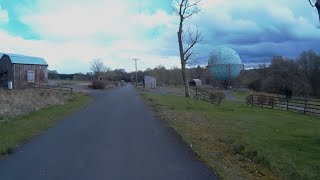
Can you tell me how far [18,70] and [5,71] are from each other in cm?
166

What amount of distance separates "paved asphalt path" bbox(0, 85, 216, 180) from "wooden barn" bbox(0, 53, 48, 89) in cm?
3921

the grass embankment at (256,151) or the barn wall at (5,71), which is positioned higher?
the barn wall at (5,71)

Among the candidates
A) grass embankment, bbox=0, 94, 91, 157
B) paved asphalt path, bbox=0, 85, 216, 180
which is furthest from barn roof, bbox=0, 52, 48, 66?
paved asphalt path, bbox=0, 85, 216, 180

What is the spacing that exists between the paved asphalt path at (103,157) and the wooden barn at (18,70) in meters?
39.2

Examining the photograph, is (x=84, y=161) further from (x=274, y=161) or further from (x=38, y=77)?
(x=38, y=77)

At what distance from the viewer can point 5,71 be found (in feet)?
176

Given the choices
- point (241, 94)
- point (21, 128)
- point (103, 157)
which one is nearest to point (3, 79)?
point (241, 94)

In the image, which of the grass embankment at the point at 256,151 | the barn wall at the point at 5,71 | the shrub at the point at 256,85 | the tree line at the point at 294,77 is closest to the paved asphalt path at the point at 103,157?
the grass embankment at the point at 256,151

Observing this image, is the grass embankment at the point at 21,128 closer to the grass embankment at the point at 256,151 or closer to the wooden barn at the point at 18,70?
the grass embankment at the point at 256,151

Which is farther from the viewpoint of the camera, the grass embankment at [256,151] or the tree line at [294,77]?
the tree line at [294,77]

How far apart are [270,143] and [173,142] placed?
3.09m

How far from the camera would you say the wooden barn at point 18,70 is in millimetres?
53159

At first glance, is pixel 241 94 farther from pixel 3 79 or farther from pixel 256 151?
pixel 256 151

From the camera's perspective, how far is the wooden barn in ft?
174
